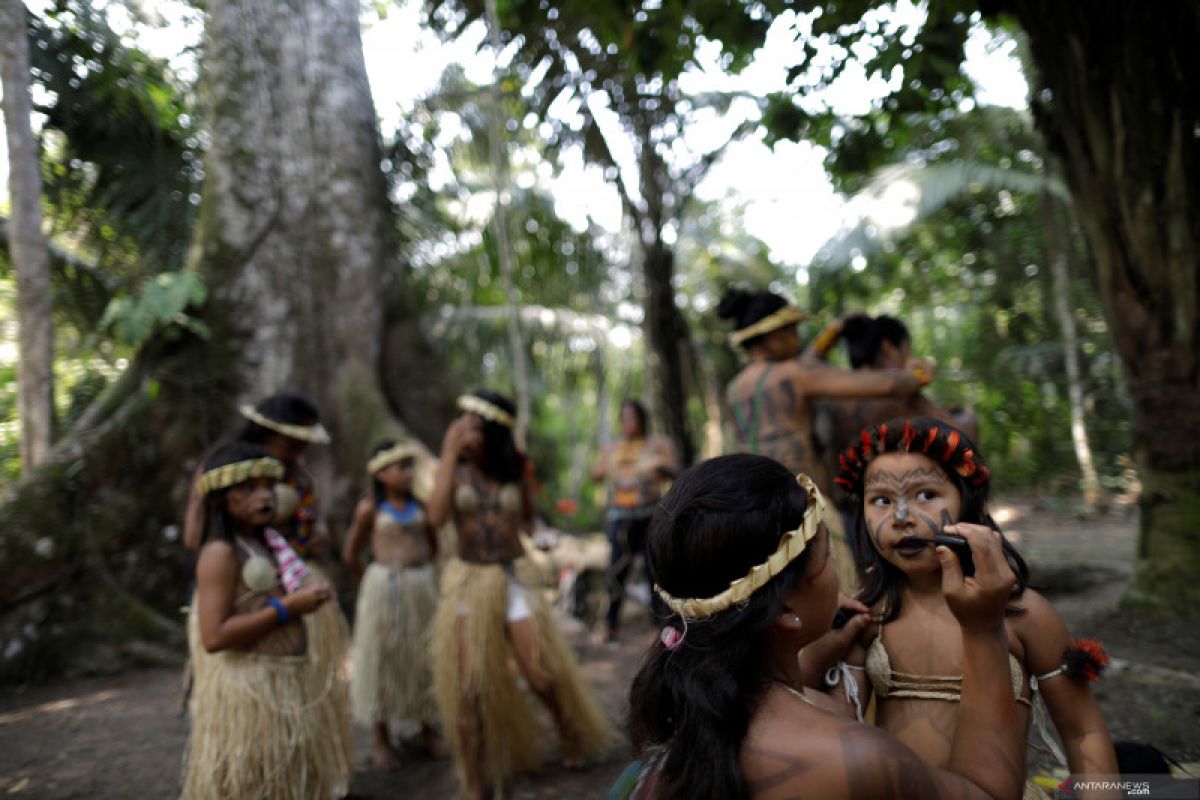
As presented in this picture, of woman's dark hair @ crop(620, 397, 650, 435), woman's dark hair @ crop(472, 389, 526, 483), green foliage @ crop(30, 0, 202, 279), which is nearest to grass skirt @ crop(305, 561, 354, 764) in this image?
woman's dark hair @ crop(472, 389, 526, 483)

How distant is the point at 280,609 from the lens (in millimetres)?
2547

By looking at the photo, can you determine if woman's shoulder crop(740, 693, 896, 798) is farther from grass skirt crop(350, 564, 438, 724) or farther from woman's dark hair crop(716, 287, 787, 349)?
grass skirt crop(350, 564, 438, 724)

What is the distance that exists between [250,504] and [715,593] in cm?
188

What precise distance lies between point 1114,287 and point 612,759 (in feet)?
10.9

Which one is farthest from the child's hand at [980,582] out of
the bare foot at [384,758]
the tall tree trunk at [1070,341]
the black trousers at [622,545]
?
the tall tree trunk at [1070,341]

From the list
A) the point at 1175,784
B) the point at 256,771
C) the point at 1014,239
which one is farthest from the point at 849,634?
the point at 1014,239

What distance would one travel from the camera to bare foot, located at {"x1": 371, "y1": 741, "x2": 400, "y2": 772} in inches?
143

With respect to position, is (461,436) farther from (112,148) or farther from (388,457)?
(112,148)

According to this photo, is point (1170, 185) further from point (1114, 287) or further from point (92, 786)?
point (92, 786)

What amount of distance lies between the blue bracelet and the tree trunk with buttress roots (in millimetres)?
2997

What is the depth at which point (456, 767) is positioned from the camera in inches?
127

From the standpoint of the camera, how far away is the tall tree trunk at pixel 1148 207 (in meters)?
3.54

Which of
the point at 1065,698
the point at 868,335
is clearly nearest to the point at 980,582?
the point at 1065,698

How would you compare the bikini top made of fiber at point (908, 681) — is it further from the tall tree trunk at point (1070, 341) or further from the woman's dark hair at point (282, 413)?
the tall tree trunk at point (1070, 341)
